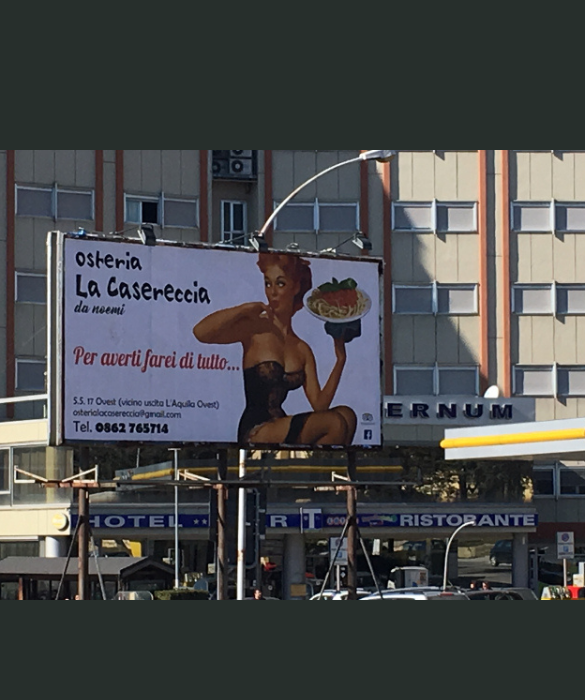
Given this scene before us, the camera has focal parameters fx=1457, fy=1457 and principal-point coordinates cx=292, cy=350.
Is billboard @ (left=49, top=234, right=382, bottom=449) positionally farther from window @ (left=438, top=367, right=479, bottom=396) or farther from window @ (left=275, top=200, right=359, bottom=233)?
window @ (left=438, top=367, right=479, bottom=396)

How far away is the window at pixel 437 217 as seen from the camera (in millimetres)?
57594

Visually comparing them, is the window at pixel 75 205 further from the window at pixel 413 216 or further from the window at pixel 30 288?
the window at pixel 413 216

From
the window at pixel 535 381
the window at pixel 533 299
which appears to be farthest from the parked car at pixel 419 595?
the window at pixel 533 299

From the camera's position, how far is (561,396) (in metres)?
58.1

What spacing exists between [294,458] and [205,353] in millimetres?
22331

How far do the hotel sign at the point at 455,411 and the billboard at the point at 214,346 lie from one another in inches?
955

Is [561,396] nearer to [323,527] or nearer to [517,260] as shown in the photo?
Answer: [517,260]

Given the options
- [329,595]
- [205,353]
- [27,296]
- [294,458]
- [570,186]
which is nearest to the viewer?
[205,353]

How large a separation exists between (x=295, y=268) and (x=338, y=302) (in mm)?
1104

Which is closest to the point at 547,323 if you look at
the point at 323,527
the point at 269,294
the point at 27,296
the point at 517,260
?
the point at 517,260

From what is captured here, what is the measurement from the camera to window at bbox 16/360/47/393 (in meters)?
53.7

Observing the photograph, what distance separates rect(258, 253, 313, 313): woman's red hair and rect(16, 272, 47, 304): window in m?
27.8

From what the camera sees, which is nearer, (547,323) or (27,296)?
(27,296)

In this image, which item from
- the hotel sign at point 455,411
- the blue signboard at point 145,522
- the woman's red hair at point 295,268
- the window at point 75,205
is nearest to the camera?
the woman's red hair at point 295,268
